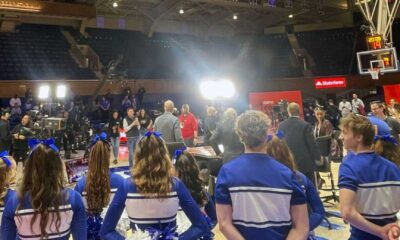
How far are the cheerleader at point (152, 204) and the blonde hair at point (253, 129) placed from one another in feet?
1.53

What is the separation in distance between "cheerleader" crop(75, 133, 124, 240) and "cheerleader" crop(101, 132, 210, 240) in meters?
0.65

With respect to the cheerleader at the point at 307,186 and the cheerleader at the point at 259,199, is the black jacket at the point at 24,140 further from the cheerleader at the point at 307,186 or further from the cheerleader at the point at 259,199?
the cheerleader at the point at 259,199

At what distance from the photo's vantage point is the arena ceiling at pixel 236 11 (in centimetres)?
1845

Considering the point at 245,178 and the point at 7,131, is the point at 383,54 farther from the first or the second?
the point at 7,131

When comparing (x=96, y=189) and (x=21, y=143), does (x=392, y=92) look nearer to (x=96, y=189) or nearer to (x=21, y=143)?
(x=21, y=143)

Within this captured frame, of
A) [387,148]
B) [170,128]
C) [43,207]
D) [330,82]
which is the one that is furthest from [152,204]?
[330,82]

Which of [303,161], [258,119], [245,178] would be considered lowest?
[303,161]

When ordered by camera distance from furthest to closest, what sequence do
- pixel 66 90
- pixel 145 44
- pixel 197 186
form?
pixel 145 44 < pixel 66 90 < pixel 197 186

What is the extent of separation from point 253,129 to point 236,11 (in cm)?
1963

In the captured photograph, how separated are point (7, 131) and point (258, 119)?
8253 millimetres

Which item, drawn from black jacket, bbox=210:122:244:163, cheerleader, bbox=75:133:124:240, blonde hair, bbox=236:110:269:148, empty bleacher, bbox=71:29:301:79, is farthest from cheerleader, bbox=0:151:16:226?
empty bleacher, bbox=71:29:301:79

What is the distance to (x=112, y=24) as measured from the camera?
20.4m

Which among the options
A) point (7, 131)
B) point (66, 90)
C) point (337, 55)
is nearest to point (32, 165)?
point (7, 131)

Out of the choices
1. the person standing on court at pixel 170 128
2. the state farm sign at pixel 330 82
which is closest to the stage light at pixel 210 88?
the state farm sign at pixel 330 82
